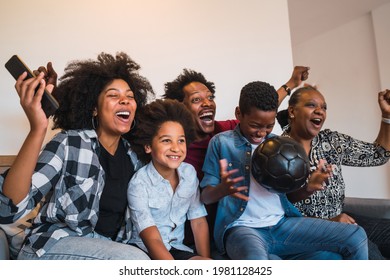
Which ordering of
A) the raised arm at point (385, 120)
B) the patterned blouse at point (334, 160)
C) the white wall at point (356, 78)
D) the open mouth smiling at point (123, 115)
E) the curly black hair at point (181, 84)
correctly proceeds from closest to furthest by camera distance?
the open mouth smiling at point (123, 115) < the patterned blouse at point (334, 160) < the raised arm at point (385, 120) < the curly black hair at point (181, 84) < the white wall at point (356, 78)

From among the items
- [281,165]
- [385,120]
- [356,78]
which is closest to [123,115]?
[281,165]

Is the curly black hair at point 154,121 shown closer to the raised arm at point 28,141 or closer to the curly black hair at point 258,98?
the curly black hair at point 258,98

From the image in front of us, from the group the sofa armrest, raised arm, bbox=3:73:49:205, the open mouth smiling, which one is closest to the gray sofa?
the sofa armrest

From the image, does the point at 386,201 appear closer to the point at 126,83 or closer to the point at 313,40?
the point at 126,83

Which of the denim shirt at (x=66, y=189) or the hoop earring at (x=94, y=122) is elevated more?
the hoop earring at (x=94, y=122)

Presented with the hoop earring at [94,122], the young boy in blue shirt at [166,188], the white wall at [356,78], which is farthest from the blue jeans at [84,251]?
the white wall at [356,78]

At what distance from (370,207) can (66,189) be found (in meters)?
1.57

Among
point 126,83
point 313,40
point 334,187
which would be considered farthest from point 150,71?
point 313,40

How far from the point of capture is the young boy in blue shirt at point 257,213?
3.96 ft

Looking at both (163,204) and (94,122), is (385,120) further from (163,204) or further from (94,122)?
(94,122)

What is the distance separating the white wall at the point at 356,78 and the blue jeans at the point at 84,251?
321cm

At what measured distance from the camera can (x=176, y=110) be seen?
1.41 metres

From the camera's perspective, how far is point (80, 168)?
1.17 m
